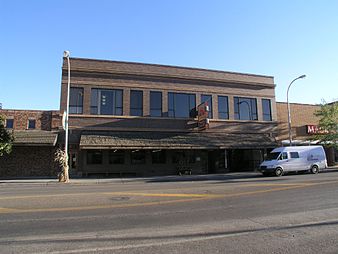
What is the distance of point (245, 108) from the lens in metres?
31.8

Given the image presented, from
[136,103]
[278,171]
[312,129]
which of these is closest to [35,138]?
[136,103]

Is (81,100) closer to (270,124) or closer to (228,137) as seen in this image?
(228,137)

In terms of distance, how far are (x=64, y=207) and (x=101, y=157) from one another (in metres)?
16.4

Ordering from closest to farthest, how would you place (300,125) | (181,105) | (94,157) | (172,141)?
(94,157), (172,141), (181,105), (300,125)

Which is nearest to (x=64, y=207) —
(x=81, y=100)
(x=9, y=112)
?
(x=81, y=100)

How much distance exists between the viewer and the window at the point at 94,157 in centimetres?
2523

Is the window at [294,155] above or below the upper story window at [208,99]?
below

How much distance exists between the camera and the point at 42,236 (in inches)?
239

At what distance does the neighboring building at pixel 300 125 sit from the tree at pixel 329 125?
5.66 feet

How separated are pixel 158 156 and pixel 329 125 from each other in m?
18.6

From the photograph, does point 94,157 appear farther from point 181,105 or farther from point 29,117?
point 181,105

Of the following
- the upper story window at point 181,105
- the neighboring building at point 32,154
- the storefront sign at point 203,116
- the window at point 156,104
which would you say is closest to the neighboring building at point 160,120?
the upper story window at point 181,105

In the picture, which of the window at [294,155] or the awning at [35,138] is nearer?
the awning at [35,138]

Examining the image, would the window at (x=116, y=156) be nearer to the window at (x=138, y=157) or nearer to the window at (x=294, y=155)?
the window at (x=138, y=157)
